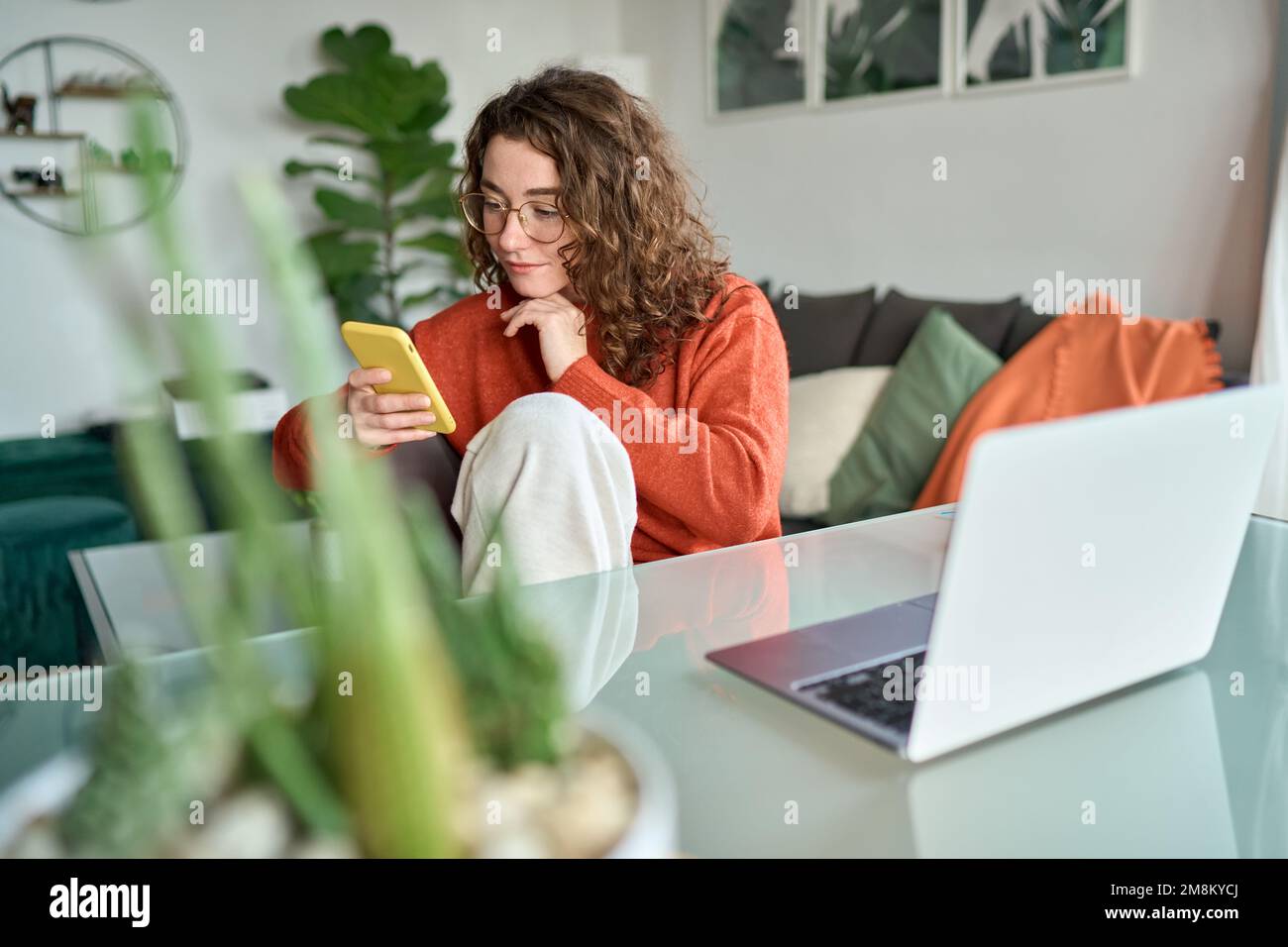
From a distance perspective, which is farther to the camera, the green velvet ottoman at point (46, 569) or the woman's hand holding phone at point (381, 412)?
the green velvet ottoman at point (46, 569)

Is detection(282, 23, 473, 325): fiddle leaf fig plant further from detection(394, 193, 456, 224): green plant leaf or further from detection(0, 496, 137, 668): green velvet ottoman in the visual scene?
detection(0, 496, 137, 668): green velvet ottoman

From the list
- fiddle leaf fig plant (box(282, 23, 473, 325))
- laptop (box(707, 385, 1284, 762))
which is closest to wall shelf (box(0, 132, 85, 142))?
fiddle leaf fig plant (box(282, 23, 473, 325))

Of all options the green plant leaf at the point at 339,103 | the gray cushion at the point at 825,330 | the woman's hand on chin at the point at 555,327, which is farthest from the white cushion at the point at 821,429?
the green plant leaf at the point at 339,103

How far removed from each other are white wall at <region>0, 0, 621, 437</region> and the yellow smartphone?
91.3 inches

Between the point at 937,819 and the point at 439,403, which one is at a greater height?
the point at 439,403

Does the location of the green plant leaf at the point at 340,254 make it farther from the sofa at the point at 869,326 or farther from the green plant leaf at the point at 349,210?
the sofa at the point at 869,326

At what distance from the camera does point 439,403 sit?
123 cm

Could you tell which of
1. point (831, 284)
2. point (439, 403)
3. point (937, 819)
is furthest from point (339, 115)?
point (937, 819)

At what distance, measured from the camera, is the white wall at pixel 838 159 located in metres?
2.58

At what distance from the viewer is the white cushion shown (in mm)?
2689

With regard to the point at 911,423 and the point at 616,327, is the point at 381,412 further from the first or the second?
the point at 911,423

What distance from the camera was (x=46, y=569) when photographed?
242cm
